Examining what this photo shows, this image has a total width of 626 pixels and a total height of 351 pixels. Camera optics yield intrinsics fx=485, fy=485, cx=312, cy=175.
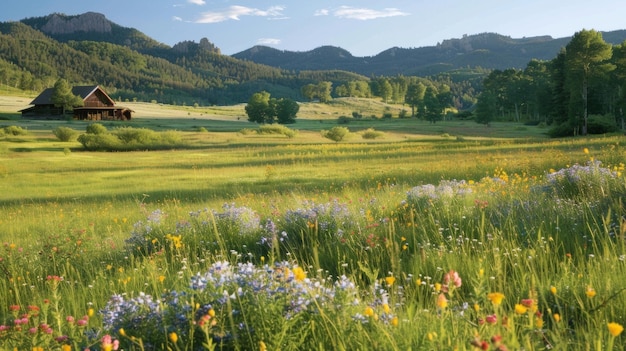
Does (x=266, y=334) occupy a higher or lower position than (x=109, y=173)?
higher

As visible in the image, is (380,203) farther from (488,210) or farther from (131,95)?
(131,95)

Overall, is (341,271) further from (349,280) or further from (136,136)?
(136,136)

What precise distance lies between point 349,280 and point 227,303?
76 cm

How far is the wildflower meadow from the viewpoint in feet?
9.15

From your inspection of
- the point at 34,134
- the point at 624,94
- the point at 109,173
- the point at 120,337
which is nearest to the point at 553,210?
the point at 120,337

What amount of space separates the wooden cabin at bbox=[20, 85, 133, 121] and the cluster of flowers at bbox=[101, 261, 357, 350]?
93.2 metres

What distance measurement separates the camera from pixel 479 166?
64.8ft

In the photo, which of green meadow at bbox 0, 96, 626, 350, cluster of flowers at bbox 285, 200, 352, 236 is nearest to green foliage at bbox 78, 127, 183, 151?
green meadow at bbox 0, 96, 626, 350

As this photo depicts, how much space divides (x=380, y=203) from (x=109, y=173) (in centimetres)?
2390

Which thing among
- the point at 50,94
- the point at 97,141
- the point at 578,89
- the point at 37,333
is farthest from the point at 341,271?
the point at 50,94

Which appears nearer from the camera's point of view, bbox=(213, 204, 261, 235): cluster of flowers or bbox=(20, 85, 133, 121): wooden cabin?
bbox=(213, 204, 261, 235): cluster of flowers

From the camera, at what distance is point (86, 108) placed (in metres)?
89.3

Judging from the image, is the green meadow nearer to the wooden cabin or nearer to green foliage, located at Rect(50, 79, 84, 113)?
green foliage, located at Rect(50, 79, 84, 113)

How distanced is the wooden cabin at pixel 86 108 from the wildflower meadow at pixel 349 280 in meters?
85.9
